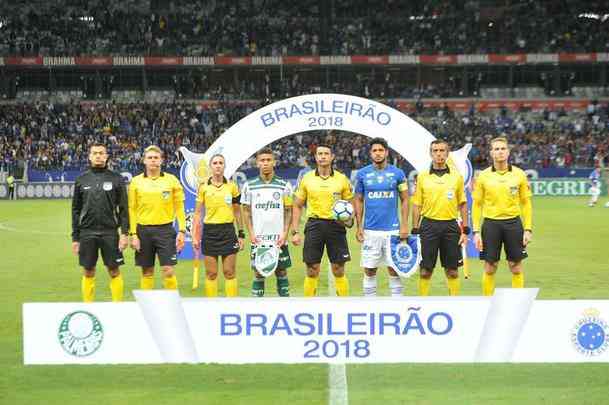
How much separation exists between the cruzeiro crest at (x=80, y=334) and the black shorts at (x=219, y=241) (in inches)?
125

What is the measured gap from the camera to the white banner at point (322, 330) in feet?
24.9

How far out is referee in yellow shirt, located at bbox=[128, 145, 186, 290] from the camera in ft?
34.2

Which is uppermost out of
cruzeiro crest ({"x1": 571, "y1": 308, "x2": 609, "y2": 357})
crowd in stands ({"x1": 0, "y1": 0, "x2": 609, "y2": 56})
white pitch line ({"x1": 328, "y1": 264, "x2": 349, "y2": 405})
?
crowd in stands ({"x1": 0, "y1": 0, "x2": 609, "y2": 56})

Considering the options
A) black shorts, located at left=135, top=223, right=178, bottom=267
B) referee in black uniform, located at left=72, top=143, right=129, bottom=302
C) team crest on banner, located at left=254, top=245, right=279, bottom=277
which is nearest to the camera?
referee in black uniform, located at left=72, top=143, right=129, bottom=302

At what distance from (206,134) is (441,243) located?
37224mm

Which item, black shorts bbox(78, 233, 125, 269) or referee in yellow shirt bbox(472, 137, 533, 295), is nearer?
black shorts bbox(78, 233, 125, 269)

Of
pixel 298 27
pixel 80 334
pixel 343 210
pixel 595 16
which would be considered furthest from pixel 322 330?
pixel 595 16

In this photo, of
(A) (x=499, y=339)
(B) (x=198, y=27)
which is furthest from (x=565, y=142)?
(A) (x=499, y=339)

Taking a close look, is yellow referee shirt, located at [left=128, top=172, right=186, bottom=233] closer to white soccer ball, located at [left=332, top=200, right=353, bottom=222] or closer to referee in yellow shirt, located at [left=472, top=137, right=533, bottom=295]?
white soccer ball, located at [left=332, top=200, right=353, bottom=222]

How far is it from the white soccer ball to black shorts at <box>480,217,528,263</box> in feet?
5.46

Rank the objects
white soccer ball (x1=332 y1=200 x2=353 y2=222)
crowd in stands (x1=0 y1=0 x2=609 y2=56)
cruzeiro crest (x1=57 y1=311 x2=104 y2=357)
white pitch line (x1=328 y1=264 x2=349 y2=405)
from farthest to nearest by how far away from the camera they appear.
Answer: crowd in stands (x1=0 y1=0 x2=609 y2=56) → white soccer ball (x1=332 y1=200 x2=353 y2=222) → cruzeiro crest (x1=57 y1=311 x2=104 y2=357) → white pitch line (x1=328 y1=264 x2=349 y2=405)

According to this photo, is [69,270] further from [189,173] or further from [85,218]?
[85,218]

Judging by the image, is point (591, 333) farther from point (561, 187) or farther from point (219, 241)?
point (561, 187)

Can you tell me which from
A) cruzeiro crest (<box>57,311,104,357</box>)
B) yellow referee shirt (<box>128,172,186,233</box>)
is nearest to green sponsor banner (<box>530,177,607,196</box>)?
yellow referee shirt (<box>128,172,186,233</box>)
